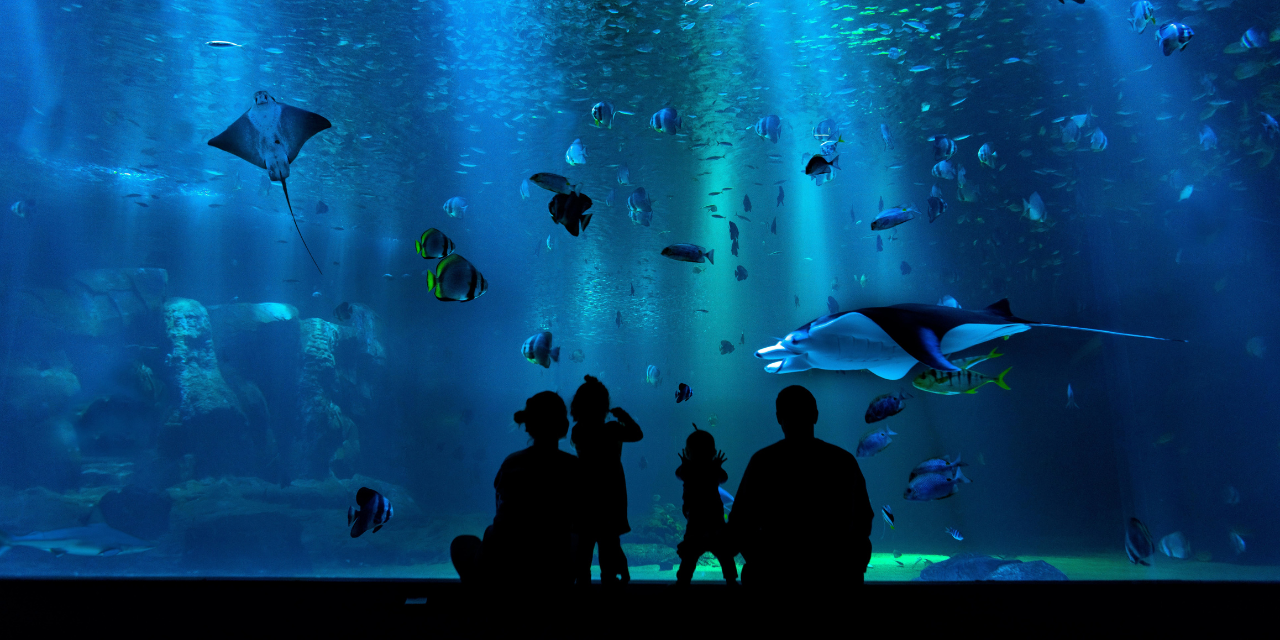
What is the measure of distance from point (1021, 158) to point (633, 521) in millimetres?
18162

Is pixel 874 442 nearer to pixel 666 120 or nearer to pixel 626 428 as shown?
pixel 626 428

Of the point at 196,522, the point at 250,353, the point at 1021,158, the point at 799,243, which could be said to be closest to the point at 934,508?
the point at 799,243

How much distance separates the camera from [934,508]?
20500mm

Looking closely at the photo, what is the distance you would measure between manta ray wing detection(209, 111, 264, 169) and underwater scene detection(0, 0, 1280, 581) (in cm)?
4

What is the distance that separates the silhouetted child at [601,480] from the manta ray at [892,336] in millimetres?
1017

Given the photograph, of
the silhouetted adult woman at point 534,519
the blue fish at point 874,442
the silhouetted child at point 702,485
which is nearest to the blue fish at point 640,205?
the blue fish at point 874,442

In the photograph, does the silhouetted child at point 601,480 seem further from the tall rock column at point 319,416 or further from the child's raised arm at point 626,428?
the tall rock column at point 319,416

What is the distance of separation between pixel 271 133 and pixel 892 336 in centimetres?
589

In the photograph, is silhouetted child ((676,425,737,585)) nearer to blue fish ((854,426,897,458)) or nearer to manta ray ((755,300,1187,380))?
manta ray ((755,300,1187,380))

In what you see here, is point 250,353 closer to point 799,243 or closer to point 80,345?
point 80,345

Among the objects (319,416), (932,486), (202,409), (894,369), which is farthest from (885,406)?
(202,409)

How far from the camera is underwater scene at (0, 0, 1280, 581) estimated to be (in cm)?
995

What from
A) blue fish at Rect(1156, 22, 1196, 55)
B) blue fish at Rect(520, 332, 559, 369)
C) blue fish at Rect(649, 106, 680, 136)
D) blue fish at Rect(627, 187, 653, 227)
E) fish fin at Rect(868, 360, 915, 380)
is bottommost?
fish fin at Rect(868, 360, 915, 380)

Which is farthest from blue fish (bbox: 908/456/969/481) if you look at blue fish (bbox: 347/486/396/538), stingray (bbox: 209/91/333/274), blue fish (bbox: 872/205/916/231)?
stingray (bbox: 209/91/333/274)
